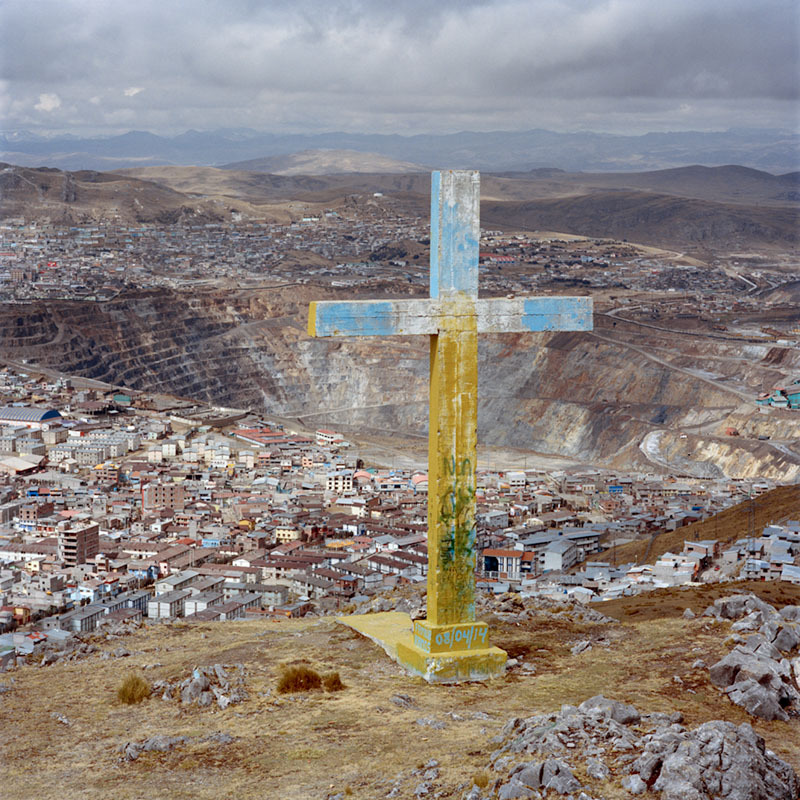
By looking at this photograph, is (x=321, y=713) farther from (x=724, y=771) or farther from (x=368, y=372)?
(x=368, y=372)

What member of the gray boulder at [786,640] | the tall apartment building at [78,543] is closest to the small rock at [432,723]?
the gray boulder at [786,640]

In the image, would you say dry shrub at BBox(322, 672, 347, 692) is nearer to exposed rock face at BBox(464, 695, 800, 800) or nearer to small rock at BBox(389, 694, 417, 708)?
small rock at BBox(389, 694, 417, 708)

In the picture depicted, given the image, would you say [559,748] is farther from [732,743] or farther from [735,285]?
[735,285]

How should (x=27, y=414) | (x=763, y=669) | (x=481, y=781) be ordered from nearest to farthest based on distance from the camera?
(x=481, y=781) < (x=763, y=669) < (x=27, y=414)

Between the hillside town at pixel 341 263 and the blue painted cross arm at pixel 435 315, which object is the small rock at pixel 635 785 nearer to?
the blue painted cross arm at pixel 435 315

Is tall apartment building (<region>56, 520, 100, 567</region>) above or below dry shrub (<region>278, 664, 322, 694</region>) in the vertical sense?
below

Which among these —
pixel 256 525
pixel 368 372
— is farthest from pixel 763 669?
pixel 368 372

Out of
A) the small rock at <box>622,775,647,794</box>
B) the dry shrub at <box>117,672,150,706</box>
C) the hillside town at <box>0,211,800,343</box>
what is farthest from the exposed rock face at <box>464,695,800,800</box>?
the hillside town at <box>0,211,800,343</box>
